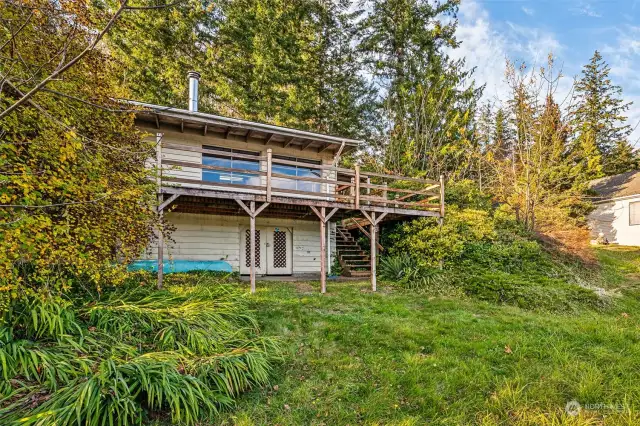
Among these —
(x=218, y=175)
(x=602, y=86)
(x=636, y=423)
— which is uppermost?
(x=602, y=86)

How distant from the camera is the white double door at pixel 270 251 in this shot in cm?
1054

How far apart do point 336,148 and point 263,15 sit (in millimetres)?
10747

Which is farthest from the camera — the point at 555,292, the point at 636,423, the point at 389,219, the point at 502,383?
the point at 389,219

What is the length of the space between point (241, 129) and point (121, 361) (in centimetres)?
740

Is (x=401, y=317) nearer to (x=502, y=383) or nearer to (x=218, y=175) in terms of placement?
(x=502, y=383)

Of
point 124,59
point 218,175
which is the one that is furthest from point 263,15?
point 218,175

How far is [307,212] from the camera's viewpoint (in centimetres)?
1003

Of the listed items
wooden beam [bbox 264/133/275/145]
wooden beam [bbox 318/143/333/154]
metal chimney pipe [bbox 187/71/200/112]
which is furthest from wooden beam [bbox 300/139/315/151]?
metal chimney pipe [bbox 187/71/200/112]

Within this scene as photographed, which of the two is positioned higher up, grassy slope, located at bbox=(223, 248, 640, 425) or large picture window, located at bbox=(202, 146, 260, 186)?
large picture window, located at bbox=(202, 146, 260, 186)

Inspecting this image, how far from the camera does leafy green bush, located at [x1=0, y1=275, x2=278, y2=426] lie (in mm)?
2957

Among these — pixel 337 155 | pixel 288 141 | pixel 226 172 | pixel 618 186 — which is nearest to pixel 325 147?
pixel 337 155

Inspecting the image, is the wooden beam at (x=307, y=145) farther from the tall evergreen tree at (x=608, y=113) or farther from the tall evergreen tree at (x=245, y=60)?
the tall evergreen tree at (x=608, y=113)

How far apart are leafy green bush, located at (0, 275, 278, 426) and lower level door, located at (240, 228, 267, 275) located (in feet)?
17.6

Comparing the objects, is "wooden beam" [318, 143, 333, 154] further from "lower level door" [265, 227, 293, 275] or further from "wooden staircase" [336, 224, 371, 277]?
"wooden staircase" [336, 224, 371, 277]
